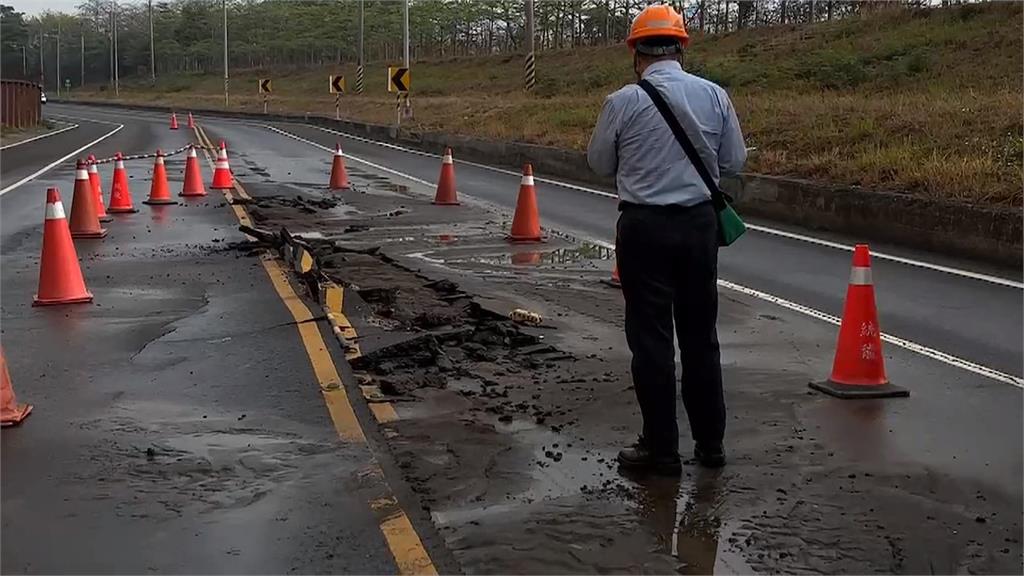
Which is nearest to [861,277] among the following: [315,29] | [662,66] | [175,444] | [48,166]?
[662,66]

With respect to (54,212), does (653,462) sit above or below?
below

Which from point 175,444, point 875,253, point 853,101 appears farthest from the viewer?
point 853,101

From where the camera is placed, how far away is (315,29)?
11188 cm

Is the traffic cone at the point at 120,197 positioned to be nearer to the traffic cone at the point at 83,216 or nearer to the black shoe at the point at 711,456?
the traffic cone at the point at 83,216

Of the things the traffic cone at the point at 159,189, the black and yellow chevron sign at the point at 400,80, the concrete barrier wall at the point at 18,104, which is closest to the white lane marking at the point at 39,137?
the concrete barrier wall at the point at 18,104

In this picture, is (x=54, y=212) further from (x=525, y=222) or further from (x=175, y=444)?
(x=525, y=222)

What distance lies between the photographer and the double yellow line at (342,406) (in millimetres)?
4410

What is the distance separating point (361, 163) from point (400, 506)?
24.2m

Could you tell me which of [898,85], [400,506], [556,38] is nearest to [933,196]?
[400,506]

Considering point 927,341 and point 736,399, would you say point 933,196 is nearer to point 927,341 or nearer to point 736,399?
point 927,341

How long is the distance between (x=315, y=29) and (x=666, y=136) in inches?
4368

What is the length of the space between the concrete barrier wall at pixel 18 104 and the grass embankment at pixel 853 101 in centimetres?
1409

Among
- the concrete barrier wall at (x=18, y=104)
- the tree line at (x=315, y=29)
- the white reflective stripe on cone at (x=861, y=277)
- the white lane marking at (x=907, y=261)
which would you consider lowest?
the white lane marking at (x=907, y=261)

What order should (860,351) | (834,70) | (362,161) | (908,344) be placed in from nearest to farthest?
1. (860,351)
2. (908,344)
3. (362,161)
4. (834,70)
